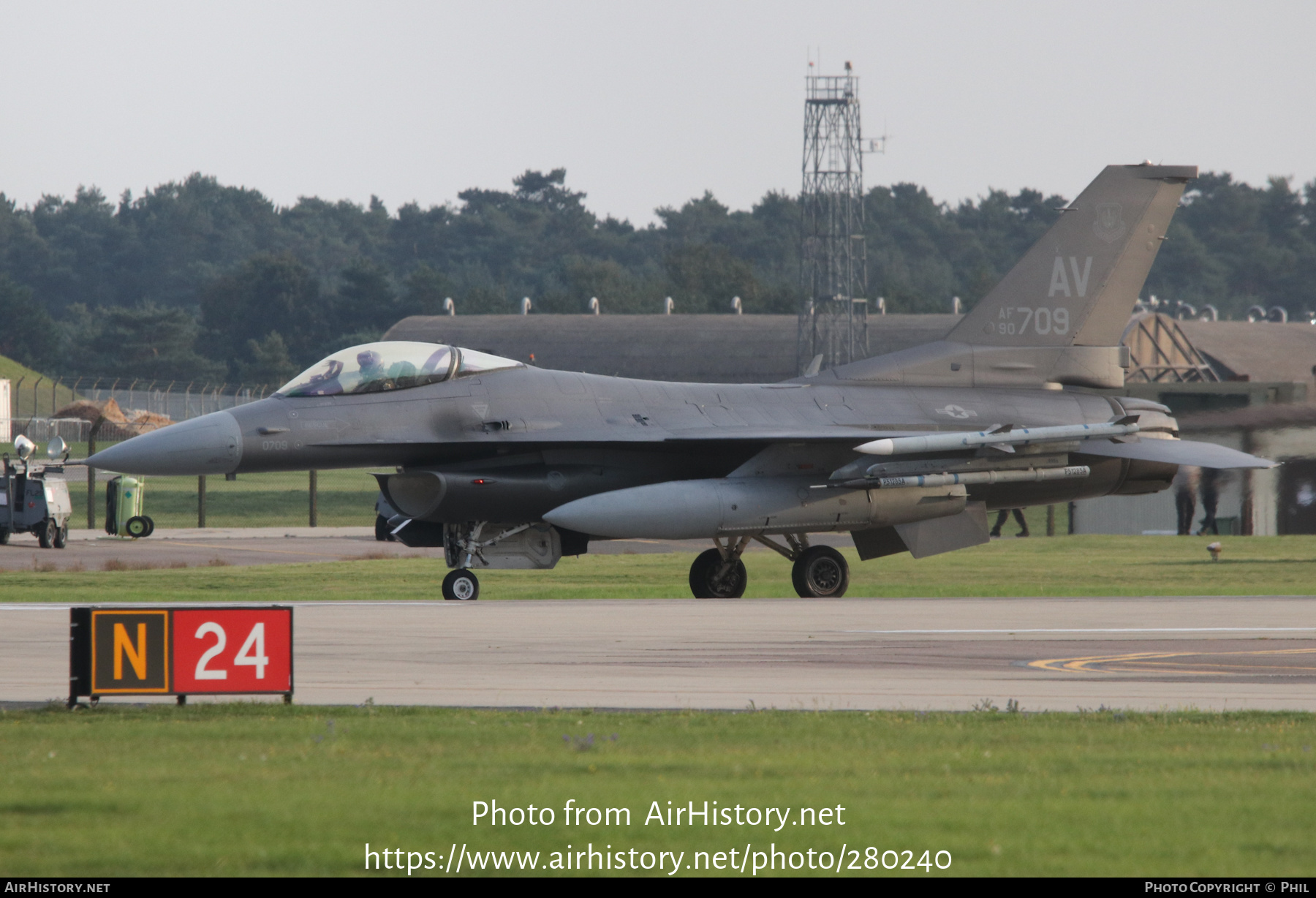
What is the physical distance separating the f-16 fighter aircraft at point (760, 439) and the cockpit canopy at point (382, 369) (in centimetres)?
3

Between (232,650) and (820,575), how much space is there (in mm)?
11853

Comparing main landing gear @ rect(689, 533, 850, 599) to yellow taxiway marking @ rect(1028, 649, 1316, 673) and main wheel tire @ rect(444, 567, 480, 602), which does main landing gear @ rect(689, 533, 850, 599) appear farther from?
yellow taxiway marking @ rect(1028, 649, 1316, 673)

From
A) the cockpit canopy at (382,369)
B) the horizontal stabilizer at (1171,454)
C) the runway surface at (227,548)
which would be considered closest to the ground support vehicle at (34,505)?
the runway surface at (227,548)

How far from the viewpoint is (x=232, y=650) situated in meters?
9.84

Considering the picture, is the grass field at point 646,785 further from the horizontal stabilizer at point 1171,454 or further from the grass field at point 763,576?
the grass field at point 763,576

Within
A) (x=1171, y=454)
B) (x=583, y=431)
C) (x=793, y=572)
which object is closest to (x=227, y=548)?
(x=583, y=431)

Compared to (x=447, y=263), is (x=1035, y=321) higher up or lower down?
lower down

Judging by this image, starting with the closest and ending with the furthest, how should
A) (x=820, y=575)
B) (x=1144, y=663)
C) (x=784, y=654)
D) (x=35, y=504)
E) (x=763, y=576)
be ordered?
(x=1144, y=663)
(x=784, y=654)
(x=820, y=575)
(x=763, y=576)
(x=35, y=504)

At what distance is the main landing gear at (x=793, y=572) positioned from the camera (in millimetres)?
20672

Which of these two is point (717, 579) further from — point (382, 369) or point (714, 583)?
point (382, 369)

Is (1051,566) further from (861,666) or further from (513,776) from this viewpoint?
(513,776)

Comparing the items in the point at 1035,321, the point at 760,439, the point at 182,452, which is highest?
the point at 1035,321

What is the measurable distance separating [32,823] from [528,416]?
13.4 m

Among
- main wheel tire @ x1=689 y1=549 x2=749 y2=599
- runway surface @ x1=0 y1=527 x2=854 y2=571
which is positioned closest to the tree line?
runway surface @ x1=0 y1=527 x2=854 y2=571
